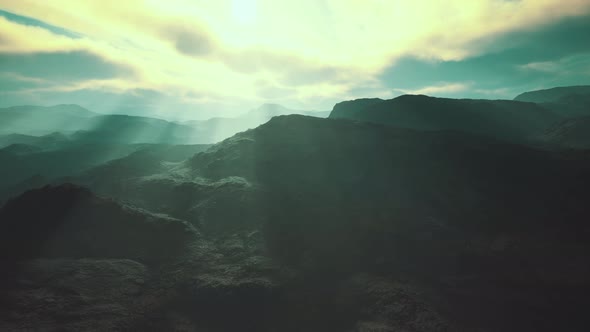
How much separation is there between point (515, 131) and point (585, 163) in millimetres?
80877

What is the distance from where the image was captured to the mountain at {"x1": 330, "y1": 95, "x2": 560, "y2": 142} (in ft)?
399

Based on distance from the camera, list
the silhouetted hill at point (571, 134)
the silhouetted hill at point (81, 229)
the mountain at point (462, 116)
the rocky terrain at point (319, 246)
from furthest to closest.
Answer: the mountain at point (462, 116), the silhouetted hill at point (571, 134), the silhouetted hill at point (81, 229), the rocky terrain at point (319, 246)

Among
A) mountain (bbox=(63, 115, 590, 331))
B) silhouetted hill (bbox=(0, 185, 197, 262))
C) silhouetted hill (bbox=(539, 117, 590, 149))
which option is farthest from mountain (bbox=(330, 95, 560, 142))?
silhouetted hill (bbox=(0, 185, 197, 262))

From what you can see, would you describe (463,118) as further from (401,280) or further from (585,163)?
(401,280)

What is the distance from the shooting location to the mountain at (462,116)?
121562 mm

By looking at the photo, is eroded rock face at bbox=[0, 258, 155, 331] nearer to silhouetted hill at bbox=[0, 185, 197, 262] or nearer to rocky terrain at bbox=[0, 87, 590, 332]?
rocky terrain at bbox=[0, 87, 590, 332]

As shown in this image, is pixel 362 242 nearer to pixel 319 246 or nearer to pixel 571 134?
pixel 319 246

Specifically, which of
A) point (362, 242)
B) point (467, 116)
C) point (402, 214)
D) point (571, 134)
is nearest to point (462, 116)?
point (467, 116)

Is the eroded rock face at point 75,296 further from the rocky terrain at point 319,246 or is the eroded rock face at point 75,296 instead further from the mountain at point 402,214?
the mountain at point 402,214

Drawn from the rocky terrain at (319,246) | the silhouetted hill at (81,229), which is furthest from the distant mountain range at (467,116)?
the silhouetted hill at (81,229)

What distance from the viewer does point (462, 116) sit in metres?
128

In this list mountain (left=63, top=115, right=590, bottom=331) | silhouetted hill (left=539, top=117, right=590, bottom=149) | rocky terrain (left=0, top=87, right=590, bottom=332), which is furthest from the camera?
silhouetted hill (left=539, top=117, right=590, bottom=149)

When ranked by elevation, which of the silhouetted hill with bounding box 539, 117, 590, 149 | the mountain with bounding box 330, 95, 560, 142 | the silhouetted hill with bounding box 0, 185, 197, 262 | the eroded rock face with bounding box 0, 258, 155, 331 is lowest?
the eroded rock face with bounding box 0, 258, 155, 331

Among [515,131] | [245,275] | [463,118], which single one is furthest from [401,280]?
[515,131]
